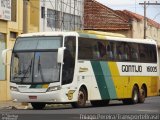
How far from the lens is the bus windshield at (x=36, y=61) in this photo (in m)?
25.5

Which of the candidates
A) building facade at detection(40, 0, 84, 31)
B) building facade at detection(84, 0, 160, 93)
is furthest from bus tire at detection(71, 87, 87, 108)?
building facade at detection(84, 0, 160, 93)

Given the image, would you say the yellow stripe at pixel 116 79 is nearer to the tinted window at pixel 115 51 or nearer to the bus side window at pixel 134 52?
the tinted window at pixel 115 51

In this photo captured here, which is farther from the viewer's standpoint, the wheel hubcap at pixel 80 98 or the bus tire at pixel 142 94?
the bus tire at pixel 142 94

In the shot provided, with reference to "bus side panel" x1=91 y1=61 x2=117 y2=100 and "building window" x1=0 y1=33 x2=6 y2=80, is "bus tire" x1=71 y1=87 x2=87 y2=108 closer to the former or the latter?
"bus side panel" x1=91 y1=61 x2=117 y2=100

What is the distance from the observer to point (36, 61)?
2570 cm

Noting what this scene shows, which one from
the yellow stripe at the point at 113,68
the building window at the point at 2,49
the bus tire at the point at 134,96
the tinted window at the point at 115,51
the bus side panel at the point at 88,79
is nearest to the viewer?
the bus side panel at the point at 88,79

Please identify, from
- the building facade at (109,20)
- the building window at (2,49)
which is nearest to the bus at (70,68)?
the building window at (2,49)

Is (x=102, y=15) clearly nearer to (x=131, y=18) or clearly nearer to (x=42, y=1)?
(x=131, y=18)

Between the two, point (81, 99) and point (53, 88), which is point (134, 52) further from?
point (53, 88)

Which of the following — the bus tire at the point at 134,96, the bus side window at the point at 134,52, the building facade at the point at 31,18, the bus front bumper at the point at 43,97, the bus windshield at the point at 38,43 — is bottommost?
the bus tire at the point at 134,96

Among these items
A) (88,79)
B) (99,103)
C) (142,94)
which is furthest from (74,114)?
(142,94)

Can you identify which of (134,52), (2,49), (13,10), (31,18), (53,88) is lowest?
(53,88)

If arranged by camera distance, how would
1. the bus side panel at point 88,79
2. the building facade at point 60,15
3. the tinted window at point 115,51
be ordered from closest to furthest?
1. the bus side panel at point 88,79
2. the tinted window at point 115,51
3. the building facade at point 60,15

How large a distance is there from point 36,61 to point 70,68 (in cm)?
158
